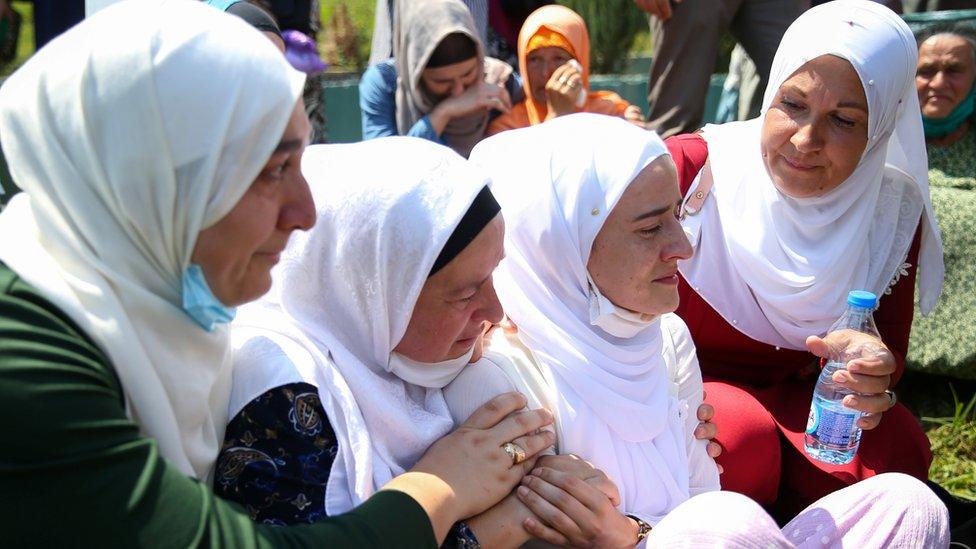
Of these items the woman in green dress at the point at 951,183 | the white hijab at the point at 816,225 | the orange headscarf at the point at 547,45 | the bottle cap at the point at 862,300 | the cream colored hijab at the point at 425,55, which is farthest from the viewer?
the orange headscarf at the point at 547,45

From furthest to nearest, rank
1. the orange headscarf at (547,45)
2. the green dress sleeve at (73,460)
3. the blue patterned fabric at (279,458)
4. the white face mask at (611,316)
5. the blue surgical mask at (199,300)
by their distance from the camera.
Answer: the orange headscarf at (547,45)
the white face mask at (611,316)
the blue patterned fabric at (279,458)
the blue surgical mask at (199,300)
the green dress sleeve at (73,460)

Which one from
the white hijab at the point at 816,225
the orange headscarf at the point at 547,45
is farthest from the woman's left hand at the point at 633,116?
the white hijab at the point at 816,225

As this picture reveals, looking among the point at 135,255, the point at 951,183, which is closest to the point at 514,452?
the point at 135,255

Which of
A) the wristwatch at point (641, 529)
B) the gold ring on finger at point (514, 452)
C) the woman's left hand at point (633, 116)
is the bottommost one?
the woman's left hand at point (633, 116)

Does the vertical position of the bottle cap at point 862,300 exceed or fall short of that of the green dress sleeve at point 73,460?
it falls short

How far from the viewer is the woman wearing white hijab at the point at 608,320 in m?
2.18

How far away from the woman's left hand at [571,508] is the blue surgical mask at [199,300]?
762 millimetres

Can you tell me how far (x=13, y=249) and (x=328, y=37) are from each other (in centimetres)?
939

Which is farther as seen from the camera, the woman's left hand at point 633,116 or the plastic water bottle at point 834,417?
the woman's left hand at point 633,116

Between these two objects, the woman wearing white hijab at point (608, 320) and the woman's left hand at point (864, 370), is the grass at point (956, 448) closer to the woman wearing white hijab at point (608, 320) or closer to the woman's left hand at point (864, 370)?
the woman's left hand at point (864, 370)

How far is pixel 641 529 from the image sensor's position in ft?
6.98

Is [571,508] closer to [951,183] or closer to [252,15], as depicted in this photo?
[252,15]

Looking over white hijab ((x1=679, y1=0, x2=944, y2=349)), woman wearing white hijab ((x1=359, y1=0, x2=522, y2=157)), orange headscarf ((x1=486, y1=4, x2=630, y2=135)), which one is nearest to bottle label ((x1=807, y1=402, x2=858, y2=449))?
white hijab ((x1=679, y1=0, x2=944, y2=349))

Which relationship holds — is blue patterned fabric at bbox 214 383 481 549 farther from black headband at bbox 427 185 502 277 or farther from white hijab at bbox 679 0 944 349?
white hijab at bbox 679 0 944 349
